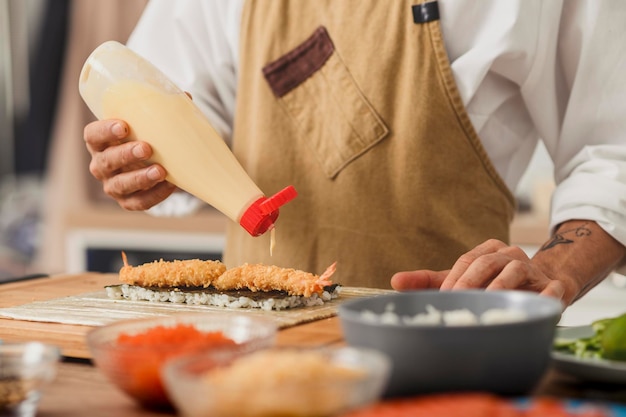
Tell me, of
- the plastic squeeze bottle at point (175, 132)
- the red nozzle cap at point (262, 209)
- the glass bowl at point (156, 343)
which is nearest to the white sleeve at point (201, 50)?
the plastic squeeze bottle at point (175, 132)

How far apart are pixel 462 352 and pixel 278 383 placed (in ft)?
0.60

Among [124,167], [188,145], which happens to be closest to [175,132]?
[188,145]

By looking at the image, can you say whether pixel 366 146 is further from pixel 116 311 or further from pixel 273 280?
pixel 116 311

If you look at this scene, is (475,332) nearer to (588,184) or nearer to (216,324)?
(216,324)

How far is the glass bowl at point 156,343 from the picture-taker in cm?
82

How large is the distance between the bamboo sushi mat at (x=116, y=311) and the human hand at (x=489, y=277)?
14 cm

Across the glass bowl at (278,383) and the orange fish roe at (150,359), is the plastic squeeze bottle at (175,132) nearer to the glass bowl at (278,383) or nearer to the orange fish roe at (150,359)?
the orange fish roe at (150,359)

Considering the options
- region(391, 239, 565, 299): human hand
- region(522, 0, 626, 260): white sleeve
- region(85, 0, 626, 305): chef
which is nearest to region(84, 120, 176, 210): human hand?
region(85, 0, 626, 305): chef

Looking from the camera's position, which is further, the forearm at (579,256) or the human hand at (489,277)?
the forearm at (579,256)

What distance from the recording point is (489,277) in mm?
1193

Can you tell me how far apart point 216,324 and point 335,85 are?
2.99ft

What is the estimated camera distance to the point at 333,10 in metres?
1.77

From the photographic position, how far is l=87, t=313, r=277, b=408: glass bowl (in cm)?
→ 82

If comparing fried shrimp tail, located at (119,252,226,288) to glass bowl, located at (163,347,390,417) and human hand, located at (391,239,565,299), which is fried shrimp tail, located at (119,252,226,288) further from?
glass bowl, located at (163,347,390,417)
